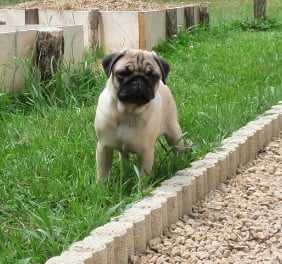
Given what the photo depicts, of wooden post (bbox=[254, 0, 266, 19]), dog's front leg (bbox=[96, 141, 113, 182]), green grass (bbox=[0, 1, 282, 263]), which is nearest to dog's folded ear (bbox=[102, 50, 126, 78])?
dog's front leg (bbox=[96, 141, 113, 182])

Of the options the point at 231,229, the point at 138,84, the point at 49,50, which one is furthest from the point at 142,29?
the point at 231,229

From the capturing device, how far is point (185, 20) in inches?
459

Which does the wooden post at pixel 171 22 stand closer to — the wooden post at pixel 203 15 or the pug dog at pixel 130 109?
the wooden post at pixel 203 15

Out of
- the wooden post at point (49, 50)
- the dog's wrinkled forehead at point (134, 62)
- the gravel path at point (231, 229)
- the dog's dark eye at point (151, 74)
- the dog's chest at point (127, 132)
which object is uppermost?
the dog's wrinkled forehead at point (134, 62)

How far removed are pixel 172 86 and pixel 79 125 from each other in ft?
6.73

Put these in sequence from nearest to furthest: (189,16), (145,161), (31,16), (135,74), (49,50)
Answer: (135,74), (145,161), (49,50), (31,16), (189,16)

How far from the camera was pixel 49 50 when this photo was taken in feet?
23.3

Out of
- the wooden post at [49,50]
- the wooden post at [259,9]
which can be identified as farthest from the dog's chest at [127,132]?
the wooden post at [259,9]

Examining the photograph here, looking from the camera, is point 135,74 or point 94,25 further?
point 94,25

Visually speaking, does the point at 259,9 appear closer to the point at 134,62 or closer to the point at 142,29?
the point at 142,29

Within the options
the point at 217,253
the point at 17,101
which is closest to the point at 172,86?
the point at 17,101

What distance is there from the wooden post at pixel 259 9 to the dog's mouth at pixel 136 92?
403 inches

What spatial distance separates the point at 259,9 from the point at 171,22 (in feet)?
13.2

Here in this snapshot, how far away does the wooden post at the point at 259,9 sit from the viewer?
1409cm
